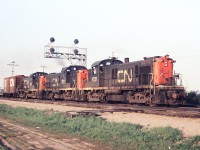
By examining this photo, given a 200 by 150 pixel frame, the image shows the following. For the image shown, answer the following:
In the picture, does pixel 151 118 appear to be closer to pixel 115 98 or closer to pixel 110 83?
pixel 115 98

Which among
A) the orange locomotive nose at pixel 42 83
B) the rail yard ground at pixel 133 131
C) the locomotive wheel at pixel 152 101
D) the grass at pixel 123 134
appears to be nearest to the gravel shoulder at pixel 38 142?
the rail yard ground at pixel 133 131

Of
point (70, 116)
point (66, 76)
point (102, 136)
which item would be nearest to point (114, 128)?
point (102, 136)

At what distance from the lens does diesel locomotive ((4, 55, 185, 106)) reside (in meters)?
20.4

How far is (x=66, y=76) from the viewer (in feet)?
116

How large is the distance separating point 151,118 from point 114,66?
12.3 meters

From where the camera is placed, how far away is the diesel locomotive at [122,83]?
20.4 m

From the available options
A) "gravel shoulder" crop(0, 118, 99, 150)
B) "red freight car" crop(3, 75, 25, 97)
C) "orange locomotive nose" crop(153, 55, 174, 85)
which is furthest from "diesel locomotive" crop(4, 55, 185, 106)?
"red freight car" crop(3, 75, 25, 97)

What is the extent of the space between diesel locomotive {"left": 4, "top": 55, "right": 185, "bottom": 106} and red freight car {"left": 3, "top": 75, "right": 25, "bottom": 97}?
11641 millimetres

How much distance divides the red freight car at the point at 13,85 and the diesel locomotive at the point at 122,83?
38.2ft

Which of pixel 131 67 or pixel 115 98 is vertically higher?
pixel 131 67

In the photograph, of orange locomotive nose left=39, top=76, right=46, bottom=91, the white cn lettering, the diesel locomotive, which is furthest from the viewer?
orange locomotive nose left=39, top=76, right=46, bottom=91

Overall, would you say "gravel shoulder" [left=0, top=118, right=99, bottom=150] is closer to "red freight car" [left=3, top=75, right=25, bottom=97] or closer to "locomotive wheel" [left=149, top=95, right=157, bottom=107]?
"locomotive wheel" [left=149, top=95, right=157, bottom=107]

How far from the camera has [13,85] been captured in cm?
5094

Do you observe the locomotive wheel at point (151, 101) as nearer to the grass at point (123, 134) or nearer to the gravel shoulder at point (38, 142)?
the grass at point (123, 134)
